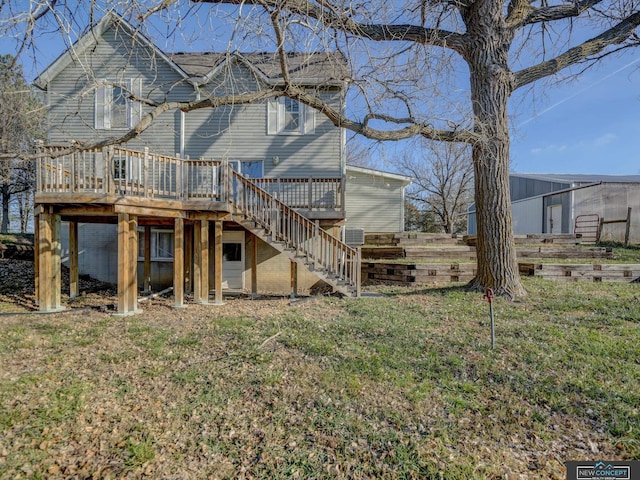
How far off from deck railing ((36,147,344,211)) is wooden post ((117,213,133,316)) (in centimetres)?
63

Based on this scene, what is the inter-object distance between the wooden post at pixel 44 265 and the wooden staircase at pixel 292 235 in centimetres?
388

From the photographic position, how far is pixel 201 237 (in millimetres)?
7809

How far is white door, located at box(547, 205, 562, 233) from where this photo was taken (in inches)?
727

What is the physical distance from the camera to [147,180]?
23.1 feet

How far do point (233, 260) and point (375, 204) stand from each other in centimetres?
774

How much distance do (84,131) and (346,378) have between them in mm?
11746

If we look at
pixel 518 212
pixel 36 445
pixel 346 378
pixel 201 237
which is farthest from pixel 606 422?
pixel 518 212

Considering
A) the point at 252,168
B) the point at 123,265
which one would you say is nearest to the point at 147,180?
the point at 123,265

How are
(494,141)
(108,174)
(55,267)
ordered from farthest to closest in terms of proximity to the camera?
(55,267), (494,141), (108,174)

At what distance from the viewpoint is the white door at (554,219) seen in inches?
727

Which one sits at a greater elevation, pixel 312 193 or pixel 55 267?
pixel 312 193

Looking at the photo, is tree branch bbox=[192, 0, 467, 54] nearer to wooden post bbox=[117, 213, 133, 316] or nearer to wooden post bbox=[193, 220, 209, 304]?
wooden post bbox=[117, 213, 133, 316]

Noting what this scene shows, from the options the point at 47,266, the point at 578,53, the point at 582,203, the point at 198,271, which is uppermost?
the point at 578,53

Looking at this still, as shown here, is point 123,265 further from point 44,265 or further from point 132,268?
point 44,265
